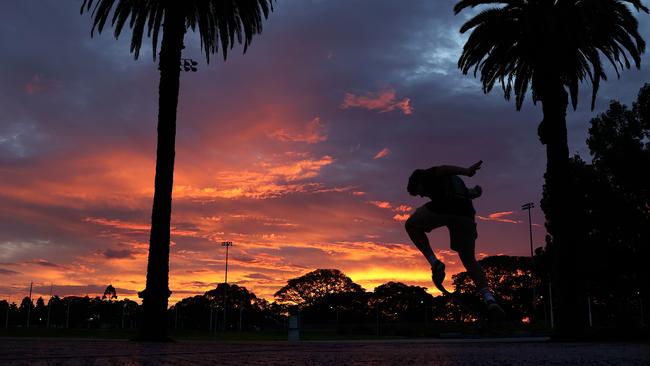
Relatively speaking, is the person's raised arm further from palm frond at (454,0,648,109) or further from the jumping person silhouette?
palm frond at (454,0,648,109)

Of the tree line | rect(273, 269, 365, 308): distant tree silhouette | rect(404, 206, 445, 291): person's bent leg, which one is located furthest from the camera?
rect(273, 269, 365, 308): distant tree silhouette

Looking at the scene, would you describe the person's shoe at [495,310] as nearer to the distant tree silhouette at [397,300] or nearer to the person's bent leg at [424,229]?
the person's bent leg at [424,229]

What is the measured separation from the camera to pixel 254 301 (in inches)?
6363

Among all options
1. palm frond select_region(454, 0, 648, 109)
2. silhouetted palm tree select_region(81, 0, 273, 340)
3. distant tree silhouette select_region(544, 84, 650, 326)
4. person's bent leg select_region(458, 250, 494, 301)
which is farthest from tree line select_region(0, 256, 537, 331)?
person's bent leg select_region(458, 250, 494, 301)

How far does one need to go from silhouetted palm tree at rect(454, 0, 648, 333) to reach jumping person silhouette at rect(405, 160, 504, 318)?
52.4ft

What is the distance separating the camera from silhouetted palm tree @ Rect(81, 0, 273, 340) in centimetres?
1755

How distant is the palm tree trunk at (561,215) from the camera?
2052 cm

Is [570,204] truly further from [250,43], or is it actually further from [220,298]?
[220,298]

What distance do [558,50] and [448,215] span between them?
61.1 ft

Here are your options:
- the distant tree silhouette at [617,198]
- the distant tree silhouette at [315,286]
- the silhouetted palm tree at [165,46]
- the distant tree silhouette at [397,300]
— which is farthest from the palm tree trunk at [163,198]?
the distant tree silhouette at [315,286]

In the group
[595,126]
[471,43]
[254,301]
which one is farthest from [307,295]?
[471,43]

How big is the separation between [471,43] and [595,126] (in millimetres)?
18188

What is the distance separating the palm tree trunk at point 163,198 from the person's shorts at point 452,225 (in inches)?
489

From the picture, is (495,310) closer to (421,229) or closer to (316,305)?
(421,229)
